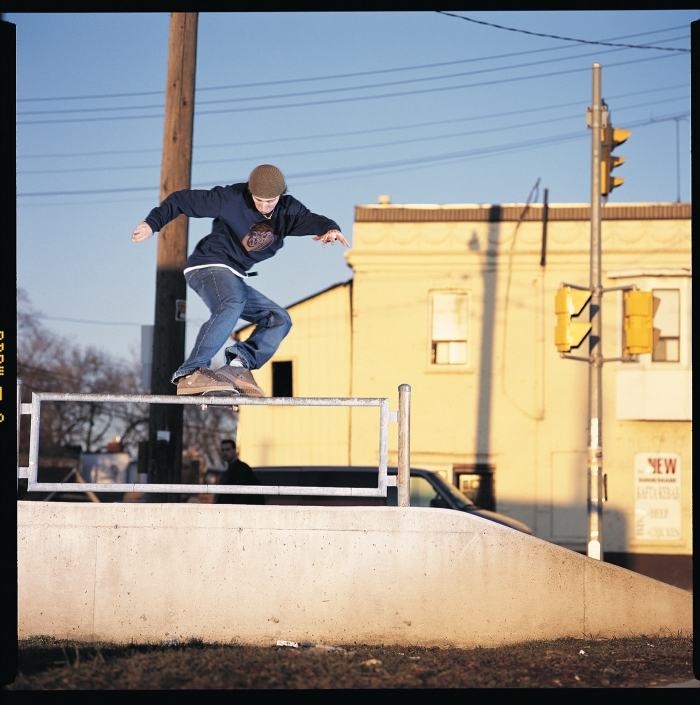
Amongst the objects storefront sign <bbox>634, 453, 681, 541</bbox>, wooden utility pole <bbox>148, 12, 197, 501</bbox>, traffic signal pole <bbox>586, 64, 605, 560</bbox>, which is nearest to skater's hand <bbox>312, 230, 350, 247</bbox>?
wooden utility pole <bbox>148, 12, 197, 501</bbox>

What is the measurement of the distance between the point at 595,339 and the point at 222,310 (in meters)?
8.93

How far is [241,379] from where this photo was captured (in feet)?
24.3

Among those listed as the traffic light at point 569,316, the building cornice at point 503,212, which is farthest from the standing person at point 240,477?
the building cornice at point 503,212

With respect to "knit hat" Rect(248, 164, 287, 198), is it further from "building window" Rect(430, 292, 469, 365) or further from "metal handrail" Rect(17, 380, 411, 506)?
"building window" Rect(430, 292, 469, 365)

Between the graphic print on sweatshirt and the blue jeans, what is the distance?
0.27 metres

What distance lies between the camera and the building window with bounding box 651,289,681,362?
2141 centimetres

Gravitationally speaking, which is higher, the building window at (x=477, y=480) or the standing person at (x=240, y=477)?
the standing person at (x=240, y=477)

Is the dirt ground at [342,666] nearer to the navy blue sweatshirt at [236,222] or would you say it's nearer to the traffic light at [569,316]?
the navy blue sweatshirt at [236,222]

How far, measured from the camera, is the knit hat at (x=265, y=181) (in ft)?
24.0

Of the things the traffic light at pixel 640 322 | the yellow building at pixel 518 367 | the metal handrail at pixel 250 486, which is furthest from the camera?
the yellow building at pixel 518 367

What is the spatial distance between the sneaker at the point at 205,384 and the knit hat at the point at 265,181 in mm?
1437

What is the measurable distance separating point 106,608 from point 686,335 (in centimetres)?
1719

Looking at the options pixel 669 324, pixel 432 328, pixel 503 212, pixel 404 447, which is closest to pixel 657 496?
pixel 669 324
